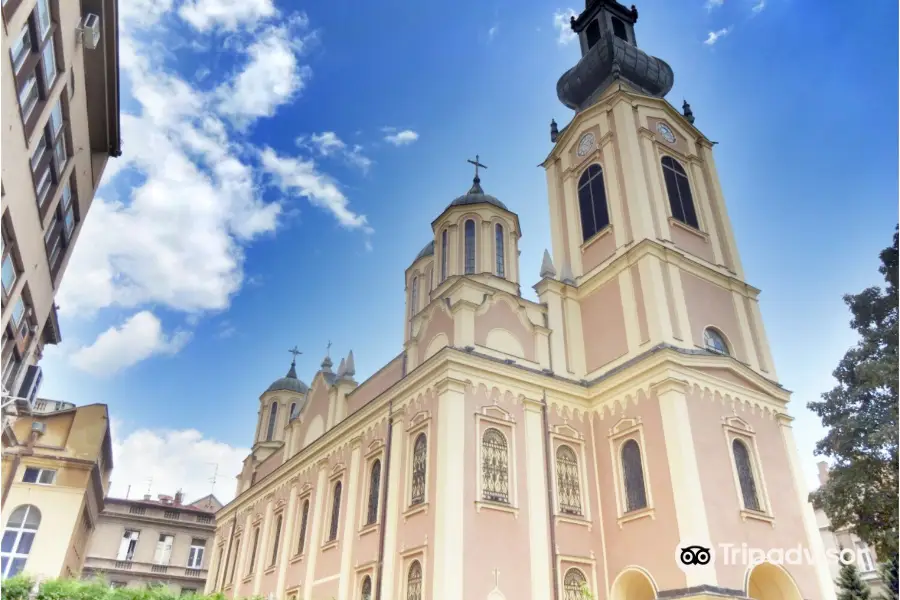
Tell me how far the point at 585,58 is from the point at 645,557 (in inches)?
778

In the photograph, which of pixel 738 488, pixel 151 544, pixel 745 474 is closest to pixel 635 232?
pixel 745 474

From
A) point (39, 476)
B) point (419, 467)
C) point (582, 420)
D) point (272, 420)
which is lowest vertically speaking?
point (419, 467)

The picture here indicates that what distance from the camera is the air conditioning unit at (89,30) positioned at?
1361 centimetres

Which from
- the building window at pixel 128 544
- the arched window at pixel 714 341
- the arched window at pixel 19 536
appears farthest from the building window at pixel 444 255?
the building window at pixel 128 544

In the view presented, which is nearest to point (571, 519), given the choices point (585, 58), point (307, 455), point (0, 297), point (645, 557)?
point (645, 557)

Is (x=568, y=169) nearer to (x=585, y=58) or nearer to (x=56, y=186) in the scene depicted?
(x=585, y=58)

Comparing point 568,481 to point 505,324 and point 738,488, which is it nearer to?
point 738,488

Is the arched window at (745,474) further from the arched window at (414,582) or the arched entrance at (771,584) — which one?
the arched window at (414,582)

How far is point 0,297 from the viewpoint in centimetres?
1256

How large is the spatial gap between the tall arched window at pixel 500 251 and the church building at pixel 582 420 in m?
0.08

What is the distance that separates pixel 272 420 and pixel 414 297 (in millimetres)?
13200

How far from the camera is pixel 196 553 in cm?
4056

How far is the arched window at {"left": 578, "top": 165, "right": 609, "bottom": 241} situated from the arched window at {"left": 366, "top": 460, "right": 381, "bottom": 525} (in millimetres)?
10551

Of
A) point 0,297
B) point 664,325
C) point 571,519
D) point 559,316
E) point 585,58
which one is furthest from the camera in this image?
point 585,58
